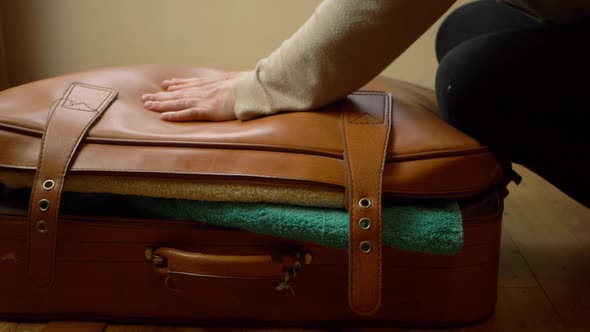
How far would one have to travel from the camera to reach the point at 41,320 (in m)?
0.77

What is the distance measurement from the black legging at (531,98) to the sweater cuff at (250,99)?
0.25m

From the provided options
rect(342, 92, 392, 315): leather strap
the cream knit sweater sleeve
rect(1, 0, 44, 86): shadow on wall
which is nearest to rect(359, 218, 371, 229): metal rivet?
rect(342, 92, 392, 315): leather strap

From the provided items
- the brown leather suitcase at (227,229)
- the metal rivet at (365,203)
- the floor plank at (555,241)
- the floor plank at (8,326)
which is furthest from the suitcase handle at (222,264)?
the floor plank at (555,241)

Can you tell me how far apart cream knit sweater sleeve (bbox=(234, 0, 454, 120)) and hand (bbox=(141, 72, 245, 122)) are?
0.7 inches

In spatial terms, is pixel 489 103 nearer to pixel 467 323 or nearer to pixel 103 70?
pixel 467 323

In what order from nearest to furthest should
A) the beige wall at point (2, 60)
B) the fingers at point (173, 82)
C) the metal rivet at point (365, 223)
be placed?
the metal rivet at point (365, 223), the fingers at point (173, 82), the beige wall at point (2, 60)

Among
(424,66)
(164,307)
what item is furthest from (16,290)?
(424,66)

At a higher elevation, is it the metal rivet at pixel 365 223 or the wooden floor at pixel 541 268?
the metal rivet at pixel 365 223

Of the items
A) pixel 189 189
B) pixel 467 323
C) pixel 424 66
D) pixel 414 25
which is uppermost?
pixel 414 25

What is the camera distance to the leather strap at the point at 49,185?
688mm

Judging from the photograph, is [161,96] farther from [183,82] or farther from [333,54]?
[333,54]

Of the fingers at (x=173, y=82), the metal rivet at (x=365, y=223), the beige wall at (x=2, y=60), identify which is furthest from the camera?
the beige wall at (x=2, y=60)

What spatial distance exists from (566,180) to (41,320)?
709 mm

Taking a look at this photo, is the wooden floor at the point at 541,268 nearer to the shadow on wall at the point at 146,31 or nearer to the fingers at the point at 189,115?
the fingers at the point at 189,115
